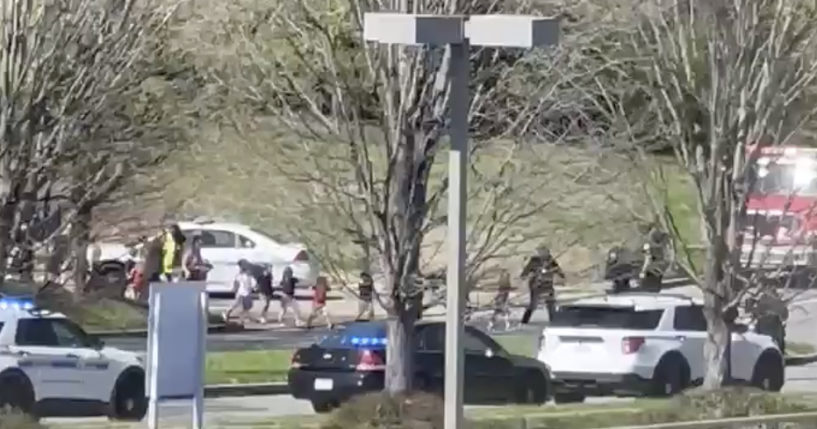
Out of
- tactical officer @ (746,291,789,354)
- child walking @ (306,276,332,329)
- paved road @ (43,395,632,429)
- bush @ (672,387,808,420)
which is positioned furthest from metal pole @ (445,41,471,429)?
child walking @ (306,276,332,329)

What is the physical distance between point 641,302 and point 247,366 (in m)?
5.69

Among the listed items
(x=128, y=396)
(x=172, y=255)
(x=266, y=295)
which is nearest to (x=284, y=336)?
(x=266, y=295)

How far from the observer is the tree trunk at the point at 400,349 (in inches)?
856

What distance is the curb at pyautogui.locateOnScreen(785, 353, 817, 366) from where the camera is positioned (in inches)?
1275

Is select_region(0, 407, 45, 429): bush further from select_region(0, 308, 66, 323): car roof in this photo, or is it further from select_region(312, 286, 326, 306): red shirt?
select_region(312, 286, 326, 306): red shirt

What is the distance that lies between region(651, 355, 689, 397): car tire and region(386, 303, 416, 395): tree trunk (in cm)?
550

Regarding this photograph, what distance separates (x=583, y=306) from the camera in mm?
27344

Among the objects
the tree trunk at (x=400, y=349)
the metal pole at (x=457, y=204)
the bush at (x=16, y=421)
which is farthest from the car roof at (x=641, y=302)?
the metal pole at (x=457, y=204)

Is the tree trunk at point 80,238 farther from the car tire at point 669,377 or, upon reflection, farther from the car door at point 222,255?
the car door at point 222,255

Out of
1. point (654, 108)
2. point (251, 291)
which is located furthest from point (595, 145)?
point (251, 291)

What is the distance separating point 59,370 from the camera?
2269 cm

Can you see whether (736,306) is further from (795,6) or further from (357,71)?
(357,71)

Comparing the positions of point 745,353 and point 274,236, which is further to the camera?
point 274,236

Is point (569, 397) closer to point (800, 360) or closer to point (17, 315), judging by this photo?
point (800, 360)
